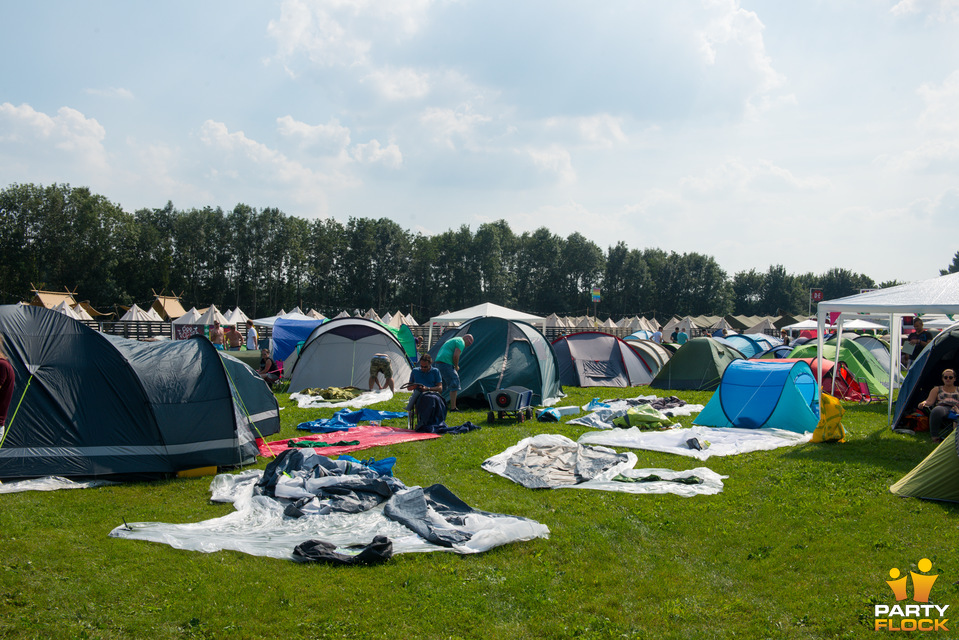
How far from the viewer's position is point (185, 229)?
56.6 m

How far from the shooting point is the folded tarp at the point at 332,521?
190 inches

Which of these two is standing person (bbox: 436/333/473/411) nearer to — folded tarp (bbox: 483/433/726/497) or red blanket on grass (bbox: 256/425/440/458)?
red blanket on grass (bbox: 256/425/440/458)

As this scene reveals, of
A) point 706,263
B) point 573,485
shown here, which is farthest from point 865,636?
point 706,263

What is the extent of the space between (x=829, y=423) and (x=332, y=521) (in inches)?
278

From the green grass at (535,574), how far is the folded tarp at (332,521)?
15cm

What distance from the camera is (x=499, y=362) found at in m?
12.7

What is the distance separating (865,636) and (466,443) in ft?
19.3

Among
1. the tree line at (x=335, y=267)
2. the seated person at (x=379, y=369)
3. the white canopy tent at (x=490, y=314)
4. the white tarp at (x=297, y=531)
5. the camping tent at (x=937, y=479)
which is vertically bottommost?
the white tarp at (x=297, y=531)

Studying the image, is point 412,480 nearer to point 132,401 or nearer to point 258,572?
point 258,572

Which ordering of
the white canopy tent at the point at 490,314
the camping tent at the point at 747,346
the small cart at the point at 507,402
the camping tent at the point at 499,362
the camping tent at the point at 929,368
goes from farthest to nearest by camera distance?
the white canopy tent at the point at 490,314 < the camping tent at the point at 747,346 < the camping tent at the point at 499,362 < the small cart at the point at 507,402 < the camping tent at the point at 929,368

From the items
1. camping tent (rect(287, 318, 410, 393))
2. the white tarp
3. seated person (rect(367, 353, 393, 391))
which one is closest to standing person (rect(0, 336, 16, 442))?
the white tarp

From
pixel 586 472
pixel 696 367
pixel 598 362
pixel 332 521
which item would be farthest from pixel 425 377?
pixel 696 367

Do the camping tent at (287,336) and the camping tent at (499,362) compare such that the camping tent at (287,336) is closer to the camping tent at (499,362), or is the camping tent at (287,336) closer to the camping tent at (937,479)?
the camping tent at (499,362)

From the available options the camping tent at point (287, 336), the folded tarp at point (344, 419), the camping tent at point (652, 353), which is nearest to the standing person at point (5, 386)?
the folded tarp at point (344, 419)
